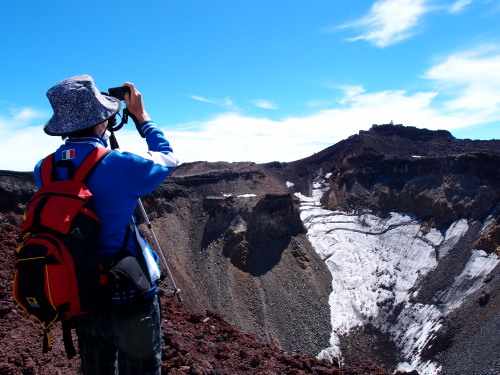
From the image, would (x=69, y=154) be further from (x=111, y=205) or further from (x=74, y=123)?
(x=111, y=205)

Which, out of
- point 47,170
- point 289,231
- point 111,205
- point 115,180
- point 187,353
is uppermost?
point 47,170

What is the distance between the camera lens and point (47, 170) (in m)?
2.87

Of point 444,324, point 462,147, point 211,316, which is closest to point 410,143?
point 462,147

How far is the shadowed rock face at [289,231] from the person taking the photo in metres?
25.7

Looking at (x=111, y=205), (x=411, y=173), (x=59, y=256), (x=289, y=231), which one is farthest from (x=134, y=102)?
(x=411, y=173)

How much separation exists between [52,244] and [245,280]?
90.1ft

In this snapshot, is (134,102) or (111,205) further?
(134,102)

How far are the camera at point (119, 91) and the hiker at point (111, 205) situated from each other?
367 mm

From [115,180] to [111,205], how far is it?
0.55 ft

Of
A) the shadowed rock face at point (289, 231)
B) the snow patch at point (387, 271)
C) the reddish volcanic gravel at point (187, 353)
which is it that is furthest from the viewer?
the snow patch at point (387, 271)

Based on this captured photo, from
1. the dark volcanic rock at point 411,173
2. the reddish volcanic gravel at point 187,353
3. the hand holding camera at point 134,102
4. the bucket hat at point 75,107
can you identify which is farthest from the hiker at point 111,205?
the dark volcanic rock at point 411,173

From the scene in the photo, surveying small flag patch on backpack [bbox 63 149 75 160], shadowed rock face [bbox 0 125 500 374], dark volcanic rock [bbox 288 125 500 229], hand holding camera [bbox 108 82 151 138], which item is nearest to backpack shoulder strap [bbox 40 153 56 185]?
small flag patch on backpack [bbox 63 149 75 160]

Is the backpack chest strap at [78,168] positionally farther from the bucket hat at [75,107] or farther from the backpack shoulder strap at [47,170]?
the bucket hat at [75,107]

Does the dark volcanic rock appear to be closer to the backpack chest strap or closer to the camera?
the camera
